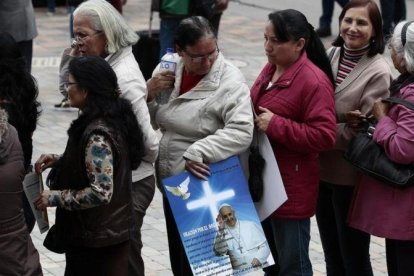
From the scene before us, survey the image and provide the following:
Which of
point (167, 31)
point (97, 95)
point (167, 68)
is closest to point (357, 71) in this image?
point (167, 68)

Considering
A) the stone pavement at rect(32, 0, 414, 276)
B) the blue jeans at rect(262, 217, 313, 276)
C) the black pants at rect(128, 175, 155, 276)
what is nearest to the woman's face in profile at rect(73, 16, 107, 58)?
the black pants at rect(128, 175, 155, 276)

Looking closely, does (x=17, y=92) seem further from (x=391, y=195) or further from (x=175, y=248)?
(x=391, y=195)

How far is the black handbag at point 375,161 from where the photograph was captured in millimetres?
5020

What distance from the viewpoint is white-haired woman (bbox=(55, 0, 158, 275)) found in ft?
16.9

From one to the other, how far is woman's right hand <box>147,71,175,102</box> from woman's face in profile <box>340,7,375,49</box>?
2.99 ft

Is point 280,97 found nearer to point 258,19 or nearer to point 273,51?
point 273,51

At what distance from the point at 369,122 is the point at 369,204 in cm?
40

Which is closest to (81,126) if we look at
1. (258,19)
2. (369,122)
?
(369,122)

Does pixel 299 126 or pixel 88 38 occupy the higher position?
pixel 88 38

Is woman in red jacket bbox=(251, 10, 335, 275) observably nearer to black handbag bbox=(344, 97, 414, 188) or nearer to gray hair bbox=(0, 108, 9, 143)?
black handbag bbox=(344, 97, 414, 188)

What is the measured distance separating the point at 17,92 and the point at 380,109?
1717mm

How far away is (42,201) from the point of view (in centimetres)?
480

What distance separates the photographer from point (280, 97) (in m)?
5.24

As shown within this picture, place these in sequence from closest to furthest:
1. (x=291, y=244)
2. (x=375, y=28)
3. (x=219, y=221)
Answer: (x=219, y=221) → (x=291, y=244) → (x=375, y=28)
